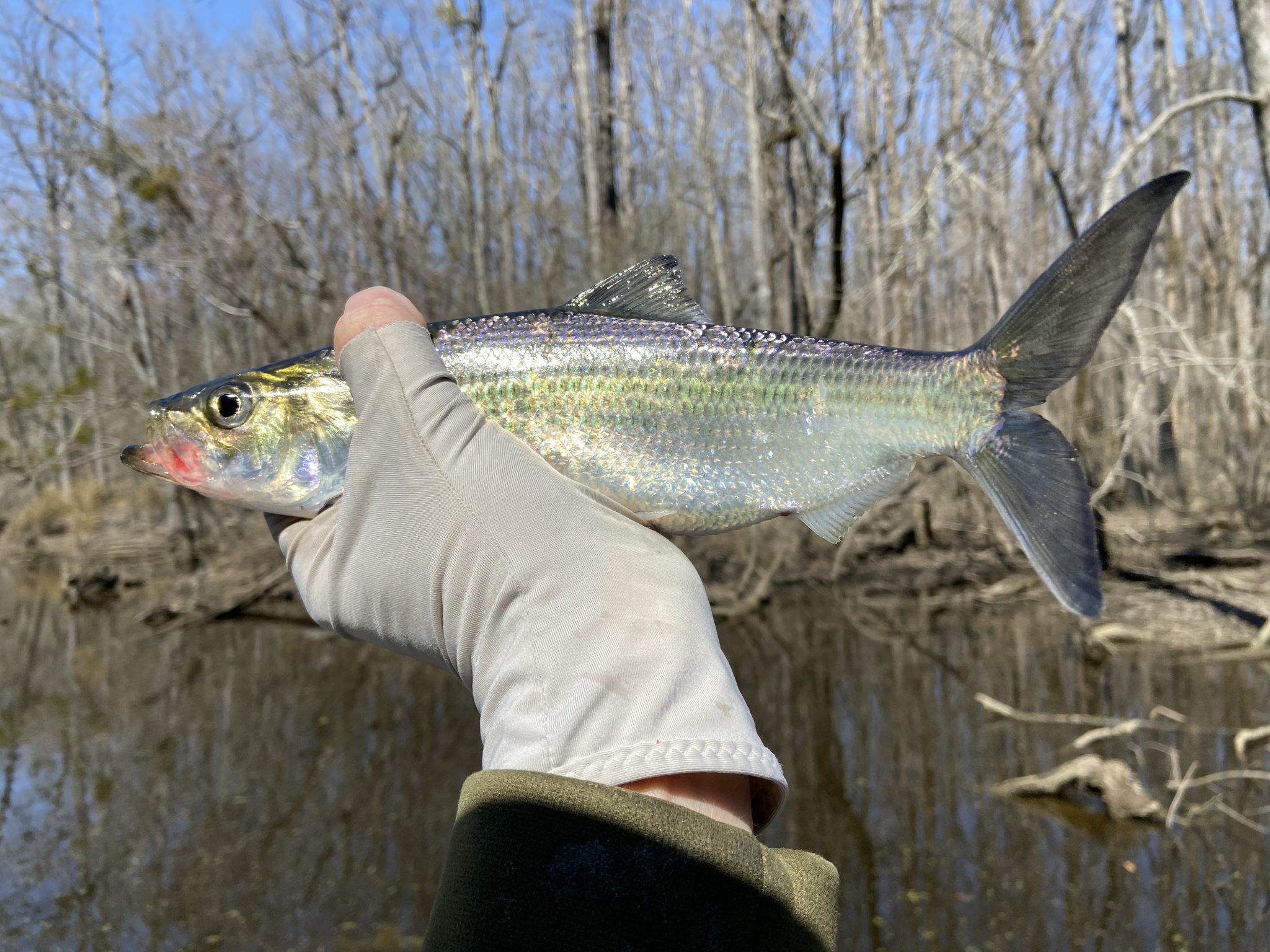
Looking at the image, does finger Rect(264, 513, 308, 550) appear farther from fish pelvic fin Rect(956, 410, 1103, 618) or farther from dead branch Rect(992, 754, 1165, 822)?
dead branch Rect(992, 754, 1165, 822)

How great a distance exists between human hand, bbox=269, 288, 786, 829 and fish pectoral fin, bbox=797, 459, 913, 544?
14.1 inches

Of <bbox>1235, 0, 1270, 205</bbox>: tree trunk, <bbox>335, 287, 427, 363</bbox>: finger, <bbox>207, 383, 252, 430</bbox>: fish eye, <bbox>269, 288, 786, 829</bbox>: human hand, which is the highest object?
<bbox>1235, 0, 1270, 205</bbox>: tree trunk

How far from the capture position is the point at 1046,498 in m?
1.94

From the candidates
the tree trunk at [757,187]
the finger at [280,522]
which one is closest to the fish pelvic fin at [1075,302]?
the finger at [280,522]

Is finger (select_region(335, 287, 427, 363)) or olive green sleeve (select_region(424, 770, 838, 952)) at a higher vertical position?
finger (select_region(335, 287, 427, 363))

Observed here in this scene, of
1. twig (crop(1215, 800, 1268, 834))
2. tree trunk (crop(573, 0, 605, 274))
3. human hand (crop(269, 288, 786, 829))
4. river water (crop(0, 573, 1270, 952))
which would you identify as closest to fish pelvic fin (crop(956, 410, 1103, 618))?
human hand (crop(269, 288, 786, 829))

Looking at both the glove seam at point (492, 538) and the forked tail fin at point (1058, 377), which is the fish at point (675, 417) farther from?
the glove seam at point (492, 538)

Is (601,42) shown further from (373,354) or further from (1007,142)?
(373,354)

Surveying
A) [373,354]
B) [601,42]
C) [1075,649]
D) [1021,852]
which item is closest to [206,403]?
[373,354]

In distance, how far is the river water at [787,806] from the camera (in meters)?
7.73

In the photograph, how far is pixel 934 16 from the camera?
1209 centimetres

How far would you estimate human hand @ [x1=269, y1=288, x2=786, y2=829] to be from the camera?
1687 mm

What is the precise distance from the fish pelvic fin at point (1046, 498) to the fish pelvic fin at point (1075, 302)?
0.29 feet

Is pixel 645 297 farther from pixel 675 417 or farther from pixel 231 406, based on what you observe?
pixel 231 406
